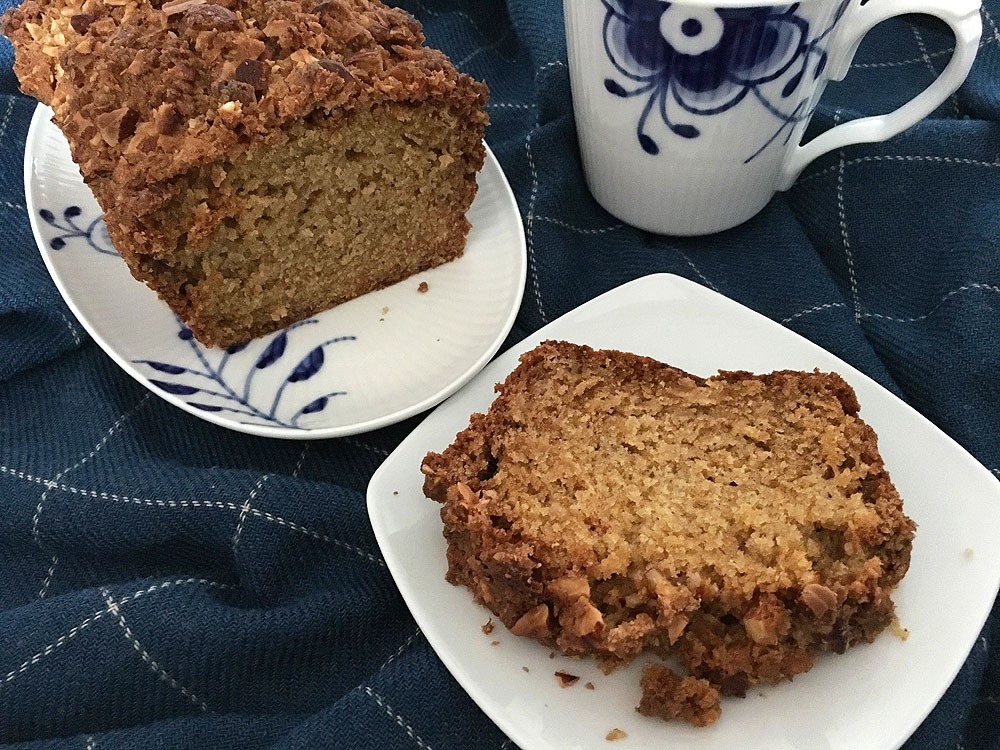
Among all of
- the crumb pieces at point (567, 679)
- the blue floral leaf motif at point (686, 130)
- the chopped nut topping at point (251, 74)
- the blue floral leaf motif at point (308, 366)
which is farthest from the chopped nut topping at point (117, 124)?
the crumb pieces at point (567, 679)

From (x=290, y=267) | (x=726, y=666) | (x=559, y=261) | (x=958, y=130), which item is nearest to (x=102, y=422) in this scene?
(x=290, y=267)

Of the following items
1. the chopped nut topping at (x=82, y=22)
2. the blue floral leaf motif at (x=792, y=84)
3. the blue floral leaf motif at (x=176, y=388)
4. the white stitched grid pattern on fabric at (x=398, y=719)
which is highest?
the chopped nut topping at (x=82, y=22)

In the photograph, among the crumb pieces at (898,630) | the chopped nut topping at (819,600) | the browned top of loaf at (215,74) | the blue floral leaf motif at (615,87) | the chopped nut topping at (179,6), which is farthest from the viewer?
the blue floral leaf motif at (615,87)

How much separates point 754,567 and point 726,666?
0.15 meters

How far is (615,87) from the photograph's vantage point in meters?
1.82

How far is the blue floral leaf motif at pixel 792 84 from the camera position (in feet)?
5.72

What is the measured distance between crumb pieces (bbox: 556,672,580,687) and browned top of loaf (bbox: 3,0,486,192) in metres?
1.01

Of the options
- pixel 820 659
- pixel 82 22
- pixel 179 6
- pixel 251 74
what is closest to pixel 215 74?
pixel 251 74

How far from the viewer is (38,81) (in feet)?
6.28

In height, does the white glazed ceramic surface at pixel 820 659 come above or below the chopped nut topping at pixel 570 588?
below

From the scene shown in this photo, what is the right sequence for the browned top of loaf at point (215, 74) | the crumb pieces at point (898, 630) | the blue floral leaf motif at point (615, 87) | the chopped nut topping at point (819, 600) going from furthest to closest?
the blue floral leaf motif at point (615, 87)
the browned top of loaf at point (215, 74)
the crumb pieces at point (898, 630)
the chopped nut topping at point (819, 600)

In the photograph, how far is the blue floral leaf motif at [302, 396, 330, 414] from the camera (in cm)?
176

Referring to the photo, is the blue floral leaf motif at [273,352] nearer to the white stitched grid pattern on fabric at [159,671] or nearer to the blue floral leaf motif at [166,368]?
the blue floral leaf motif at [166,368]

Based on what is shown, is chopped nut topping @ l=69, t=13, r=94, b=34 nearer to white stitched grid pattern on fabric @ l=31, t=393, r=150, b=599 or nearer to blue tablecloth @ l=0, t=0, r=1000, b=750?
blue tablecloth @ l=0, t=0, r=1000, b=750
